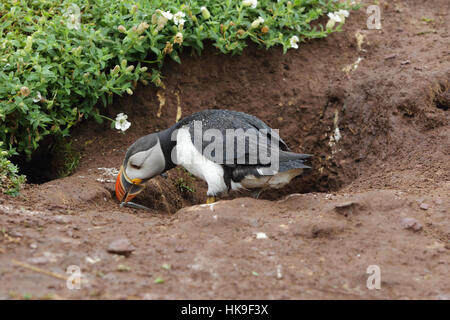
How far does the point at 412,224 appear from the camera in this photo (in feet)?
10.2

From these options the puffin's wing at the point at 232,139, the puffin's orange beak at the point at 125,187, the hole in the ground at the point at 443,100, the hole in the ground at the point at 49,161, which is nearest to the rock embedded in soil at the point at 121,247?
the puffin's wing at the point at 232,139

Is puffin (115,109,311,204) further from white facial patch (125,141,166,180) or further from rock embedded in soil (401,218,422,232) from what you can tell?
rock embedded in soil (401,218,422,232)

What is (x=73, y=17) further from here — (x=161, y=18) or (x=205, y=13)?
(x=205, y=13)

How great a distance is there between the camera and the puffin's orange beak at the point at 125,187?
438 centimetres

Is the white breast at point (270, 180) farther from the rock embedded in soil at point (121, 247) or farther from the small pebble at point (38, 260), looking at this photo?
the small pebble at point (38, 260)

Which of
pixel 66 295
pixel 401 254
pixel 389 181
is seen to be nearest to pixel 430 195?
pixel 389 181

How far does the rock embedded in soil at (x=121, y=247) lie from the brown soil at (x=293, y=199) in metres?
0.05

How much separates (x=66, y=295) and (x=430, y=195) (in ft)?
7.95

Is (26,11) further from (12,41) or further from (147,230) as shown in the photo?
(147,230)

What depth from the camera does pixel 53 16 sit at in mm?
5000

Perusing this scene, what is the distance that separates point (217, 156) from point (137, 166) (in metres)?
0.80

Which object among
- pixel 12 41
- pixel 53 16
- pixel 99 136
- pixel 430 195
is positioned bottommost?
pixel 430 195

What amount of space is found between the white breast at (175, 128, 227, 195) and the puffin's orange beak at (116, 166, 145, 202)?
435 millimetres

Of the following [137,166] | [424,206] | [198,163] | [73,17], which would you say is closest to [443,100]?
[424,206]
